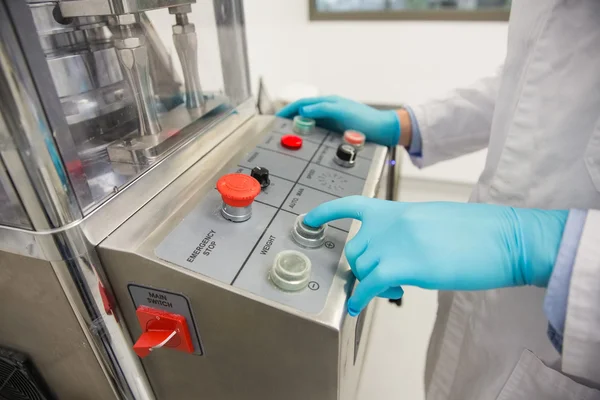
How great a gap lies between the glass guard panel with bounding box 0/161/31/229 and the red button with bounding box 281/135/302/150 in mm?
337

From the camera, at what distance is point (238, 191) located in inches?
15.5

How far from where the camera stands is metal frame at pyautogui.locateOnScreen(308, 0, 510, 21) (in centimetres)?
163

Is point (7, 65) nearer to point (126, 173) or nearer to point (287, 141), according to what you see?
point (126, 173)

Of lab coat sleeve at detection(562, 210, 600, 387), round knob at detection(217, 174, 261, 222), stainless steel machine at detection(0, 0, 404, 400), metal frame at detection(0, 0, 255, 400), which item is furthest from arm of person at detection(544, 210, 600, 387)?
metal frame at detection(0, 0, 255, 400)

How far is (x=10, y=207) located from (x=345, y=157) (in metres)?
0.39

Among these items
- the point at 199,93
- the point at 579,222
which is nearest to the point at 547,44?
the point at 579,222

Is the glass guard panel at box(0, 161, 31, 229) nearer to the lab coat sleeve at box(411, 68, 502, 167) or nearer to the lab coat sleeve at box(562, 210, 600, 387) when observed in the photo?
the lab coat sleeve at box(562, 210, 600, 387)

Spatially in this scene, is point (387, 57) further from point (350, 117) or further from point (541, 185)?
point (541, 185)

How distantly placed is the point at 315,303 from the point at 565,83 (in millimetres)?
380

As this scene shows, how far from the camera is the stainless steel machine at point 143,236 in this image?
33cm

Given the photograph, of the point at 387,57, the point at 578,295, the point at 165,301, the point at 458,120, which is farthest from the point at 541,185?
the point at 387,57

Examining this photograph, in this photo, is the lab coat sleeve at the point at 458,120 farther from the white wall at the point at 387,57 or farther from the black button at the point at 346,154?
the white wall at the point at 387,57

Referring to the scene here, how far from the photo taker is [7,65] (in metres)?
0.28

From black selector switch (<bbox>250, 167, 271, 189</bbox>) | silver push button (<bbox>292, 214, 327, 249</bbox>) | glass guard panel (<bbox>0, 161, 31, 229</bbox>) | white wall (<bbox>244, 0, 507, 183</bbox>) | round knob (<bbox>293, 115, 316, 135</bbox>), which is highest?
glass guard panel (<bbox>0, 161, 31, 229</bbox>)
